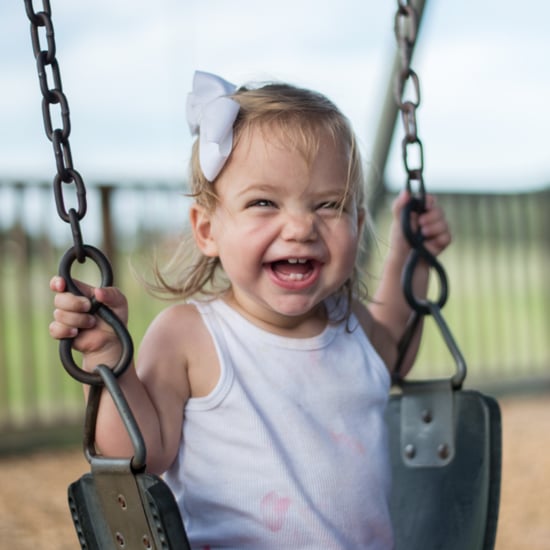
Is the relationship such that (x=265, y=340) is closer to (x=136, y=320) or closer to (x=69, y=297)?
(x=69, y=297)

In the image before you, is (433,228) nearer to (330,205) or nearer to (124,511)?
(330,205)

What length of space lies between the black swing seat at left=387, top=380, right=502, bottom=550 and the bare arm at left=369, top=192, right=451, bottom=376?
0.31 ft

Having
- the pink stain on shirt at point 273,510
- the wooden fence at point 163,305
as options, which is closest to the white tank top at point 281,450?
the pink stain on shirt at point 273,510

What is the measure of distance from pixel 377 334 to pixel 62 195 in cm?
66

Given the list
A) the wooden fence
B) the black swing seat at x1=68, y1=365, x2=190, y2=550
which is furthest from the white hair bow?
Answer: the wooden fence

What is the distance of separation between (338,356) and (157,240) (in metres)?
2.62

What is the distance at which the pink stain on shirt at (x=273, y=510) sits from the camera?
4.01 feet

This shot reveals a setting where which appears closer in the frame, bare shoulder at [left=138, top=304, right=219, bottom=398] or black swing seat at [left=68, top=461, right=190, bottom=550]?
black swing seat at [left=68, top=461, right=190, bottom=550]

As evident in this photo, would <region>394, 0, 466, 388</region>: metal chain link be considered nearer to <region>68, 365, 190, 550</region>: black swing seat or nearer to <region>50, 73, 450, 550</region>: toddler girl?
<region>50, 73, 450, 550</region>: toddler girl

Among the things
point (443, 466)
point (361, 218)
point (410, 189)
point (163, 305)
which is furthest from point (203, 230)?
point (163, 305)

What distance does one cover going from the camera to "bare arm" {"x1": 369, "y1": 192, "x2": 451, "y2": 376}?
5.02 ft

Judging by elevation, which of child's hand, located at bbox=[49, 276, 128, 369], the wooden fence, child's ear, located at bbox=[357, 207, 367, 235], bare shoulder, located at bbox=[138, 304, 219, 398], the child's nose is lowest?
the wooden fence

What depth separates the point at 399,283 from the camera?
62.6 inches

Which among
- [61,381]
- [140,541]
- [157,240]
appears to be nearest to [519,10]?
[157,240]
